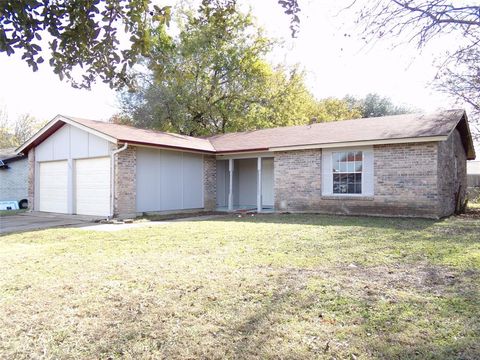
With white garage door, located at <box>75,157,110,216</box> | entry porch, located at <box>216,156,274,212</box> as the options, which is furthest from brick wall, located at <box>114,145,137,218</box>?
entry porch, located at <box>216,156,274,212</box>

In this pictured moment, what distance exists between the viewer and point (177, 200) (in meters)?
15.5

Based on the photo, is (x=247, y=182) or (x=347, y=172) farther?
(x=247, y=182)

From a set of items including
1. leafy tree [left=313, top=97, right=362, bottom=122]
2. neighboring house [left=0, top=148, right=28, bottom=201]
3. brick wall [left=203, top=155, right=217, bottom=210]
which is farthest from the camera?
leafy tree [left=313, top=97, right=362, bottom=122]

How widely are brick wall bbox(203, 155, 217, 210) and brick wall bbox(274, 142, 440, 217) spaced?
150 inches

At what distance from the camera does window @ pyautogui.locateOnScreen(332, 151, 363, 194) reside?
44.2ft

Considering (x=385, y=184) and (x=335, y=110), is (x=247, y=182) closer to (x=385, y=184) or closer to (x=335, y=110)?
(x=385, y=184)

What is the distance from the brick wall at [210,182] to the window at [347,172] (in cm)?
580

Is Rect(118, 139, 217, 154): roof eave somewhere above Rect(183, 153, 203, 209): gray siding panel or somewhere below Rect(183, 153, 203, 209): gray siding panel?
above

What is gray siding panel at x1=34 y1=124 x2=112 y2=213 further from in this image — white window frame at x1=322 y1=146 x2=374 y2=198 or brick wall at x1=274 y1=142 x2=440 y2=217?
white window frame at x1=322 y1=146 x2=374 y2=198

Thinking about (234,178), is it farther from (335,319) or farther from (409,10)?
(335,319)

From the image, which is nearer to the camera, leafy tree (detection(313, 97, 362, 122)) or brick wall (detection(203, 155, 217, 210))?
brick wall (detection(203, 155, 217, 210))

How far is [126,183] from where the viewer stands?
13.4 meters

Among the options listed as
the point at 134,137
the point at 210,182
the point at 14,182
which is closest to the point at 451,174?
the point at 210,182

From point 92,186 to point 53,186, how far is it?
9.09 ft
